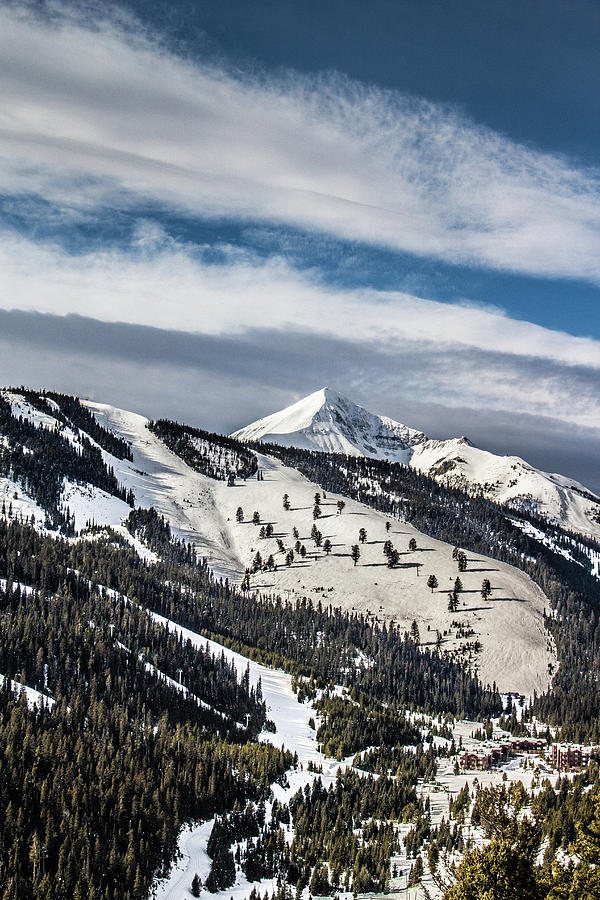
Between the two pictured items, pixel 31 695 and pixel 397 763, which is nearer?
pixel 31 695

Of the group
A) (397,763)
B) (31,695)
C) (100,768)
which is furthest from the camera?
(397,763)

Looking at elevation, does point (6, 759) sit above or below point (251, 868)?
above

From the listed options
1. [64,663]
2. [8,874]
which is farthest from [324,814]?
[64,663]

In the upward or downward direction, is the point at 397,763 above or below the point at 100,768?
below

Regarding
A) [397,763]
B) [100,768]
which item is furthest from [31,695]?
[397,763]

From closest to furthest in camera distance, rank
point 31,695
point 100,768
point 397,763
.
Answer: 1. point 100,768
2. point 31,695
3. point 397,763

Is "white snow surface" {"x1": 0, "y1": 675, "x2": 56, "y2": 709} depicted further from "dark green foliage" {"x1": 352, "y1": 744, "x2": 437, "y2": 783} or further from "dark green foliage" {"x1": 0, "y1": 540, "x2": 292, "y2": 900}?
"dark green foliage" {"x1": 352, "y1": 744, "x2": 437, "y2": 783}

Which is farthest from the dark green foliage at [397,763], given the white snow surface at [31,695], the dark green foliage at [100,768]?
the white snow surface at [31,695]

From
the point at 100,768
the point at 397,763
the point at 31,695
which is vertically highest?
the point at 100,768

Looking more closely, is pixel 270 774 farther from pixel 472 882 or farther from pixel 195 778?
pixel 472 882

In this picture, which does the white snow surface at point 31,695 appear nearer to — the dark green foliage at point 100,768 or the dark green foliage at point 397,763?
the dark green foliage at point 100,768

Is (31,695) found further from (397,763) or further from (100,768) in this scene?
(397,763)
